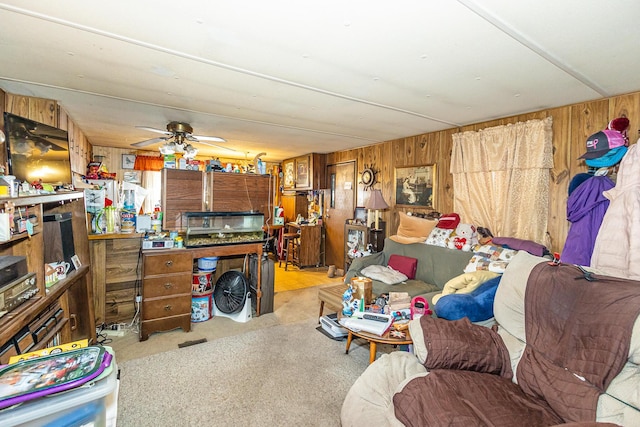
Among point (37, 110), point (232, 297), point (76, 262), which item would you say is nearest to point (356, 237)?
point (232, 297)

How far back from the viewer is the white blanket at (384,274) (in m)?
3.17

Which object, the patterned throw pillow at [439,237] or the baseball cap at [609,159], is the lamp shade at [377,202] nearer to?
the patterned throw pillow at [439,237]

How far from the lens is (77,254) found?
2506 mm

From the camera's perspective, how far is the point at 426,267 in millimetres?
3354

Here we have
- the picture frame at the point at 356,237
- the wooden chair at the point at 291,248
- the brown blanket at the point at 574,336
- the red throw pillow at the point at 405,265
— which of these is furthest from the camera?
the wooden chair at the point at 291,248

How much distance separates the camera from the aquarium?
10.4ft

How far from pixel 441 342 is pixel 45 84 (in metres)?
3.42

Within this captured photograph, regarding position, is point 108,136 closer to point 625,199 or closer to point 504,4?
point 504,4

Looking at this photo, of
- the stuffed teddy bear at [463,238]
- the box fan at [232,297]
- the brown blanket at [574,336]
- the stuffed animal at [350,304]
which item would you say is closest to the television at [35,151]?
the box fan at [232,297]

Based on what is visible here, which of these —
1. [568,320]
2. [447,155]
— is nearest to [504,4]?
[568,320]

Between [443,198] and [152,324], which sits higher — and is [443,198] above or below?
above

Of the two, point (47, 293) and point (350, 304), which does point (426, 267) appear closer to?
point (350, 304)

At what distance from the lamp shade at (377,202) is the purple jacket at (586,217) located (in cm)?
217

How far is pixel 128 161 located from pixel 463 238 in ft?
20.5
